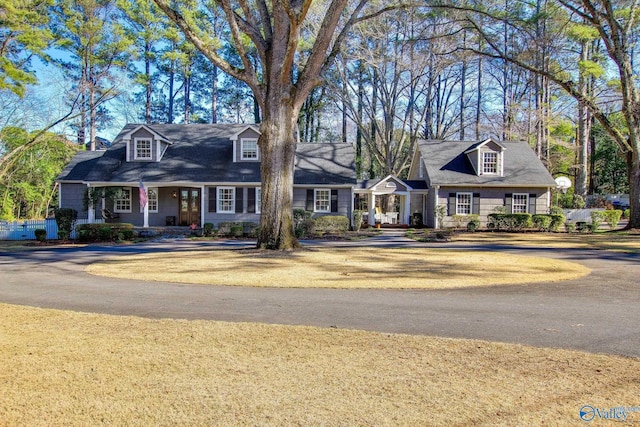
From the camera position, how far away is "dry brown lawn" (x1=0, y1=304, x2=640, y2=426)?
3170 millimetres

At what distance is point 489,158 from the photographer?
28109mm

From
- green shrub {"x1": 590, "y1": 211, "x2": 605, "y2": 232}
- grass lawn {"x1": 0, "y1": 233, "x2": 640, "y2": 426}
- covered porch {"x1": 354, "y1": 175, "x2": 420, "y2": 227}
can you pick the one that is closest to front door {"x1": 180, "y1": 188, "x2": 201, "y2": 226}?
covered porch {"x1": 354, "y1": 175, "x2": 420, "y2": 227}

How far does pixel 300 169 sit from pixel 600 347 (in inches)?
887

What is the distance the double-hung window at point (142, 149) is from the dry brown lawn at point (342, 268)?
14.3 m

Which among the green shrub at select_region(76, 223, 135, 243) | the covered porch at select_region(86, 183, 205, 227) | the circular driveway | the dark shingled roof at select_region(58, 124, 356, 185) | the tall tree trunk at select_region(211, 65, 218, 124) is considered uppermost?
the tall tree trunk at select_region(211, 65, 218, 124)

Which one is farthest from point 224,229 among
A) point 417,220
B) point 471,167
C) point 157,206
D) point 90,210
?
point 471,167

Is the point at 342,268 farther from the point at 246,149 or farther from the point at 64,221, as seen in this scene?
the point at 246,149

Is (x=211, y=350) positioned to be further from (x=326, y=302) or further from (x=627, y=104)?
(x=627, y=104)

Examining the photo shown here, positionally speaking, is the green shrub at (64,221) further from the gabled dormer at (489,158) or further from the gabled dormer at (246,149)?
the gabled dormer at (489,158)

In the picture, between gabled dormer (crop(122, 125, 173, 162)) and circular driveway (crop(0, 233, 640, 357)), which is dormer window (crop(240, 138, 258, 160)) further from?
circular driveway (crop(0, 233, 640, 357))

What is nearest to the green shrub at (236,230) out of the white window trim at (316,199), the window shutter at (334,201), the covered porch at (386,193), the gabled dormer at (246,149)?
the white window trim at (316,199)

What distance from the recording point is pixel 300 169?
2644cm

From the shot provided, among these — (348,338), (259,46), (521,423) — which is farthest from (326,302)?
(259,46)

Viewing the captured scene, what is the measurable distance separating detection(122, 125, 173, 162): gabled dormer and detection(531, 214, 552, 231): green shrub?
22.7 metres
